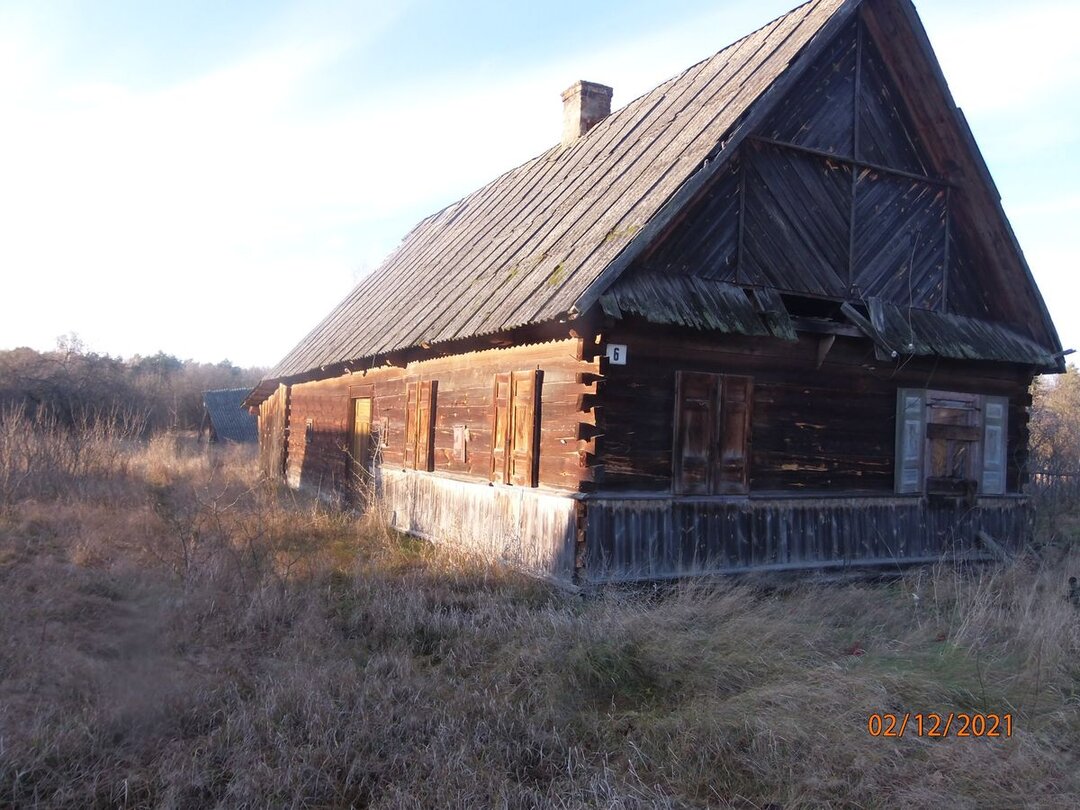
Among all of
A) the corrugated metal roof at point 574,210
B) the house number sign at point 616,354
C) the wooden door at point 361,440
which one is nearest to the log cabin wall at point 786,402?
the house number sign at point 616,354

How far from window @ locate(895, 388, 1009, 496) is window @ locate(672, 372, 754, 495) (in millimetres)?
2582

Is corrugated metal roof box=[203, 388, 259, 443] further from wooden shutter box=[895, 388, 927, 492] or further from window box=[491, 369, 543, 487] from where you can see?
wooden shutter box=[895, 388, 927, 492]

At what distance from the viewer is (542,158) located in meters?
15.7

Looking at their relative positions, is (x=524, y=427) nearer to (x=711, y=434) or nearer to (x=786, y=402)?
(x=711, y=434)

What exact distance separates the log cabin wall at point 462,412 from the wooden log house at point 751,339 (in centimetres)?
5

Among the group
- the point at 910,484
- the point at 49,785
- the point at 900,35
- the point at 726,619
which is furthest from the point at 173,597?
the point at 900,35

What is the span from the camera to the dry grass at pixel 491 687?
186 inches

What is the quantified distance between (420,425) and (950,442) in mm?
7339

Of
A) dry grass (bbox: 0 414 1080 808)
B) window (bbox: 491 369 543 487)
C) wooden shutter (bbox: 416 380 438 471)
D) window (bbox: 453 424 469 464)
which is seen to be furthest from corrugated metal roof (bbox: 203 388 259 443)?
dry grass (bbox: 0 414 1080 808)

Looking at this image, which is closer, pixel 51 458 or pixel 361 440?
pixel 51 458

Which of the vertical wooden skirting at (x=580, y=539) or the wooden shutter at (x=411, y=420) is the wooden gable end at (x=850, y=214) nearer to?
the vertical wooden skirting at (x=580, y=539)

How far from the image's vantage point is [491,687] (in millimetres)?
6059

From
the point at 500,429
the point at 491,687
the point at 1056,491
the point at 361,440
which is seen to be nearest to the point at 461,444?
the point at 500,429

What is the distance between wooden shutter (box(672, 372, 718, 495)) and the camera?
365 inches
